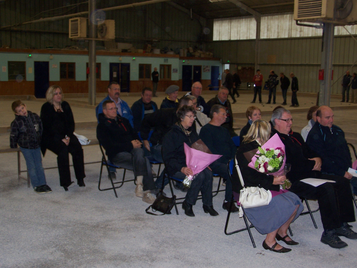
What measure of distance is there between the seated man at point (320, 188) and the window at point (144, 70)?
22259mm

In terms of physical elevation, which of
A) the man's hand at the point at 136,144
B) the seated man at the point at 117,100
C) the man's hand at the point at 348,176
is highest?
the seated man at the point at 117,100

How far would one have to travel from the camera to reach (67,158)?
5359 millimetres

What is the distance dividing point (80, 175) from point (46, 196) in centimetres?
58

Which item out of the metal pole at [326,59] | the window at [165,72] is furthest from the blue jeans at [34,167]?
the window at [165,72]

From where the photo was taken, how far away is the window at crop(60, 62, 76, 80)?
22672mm

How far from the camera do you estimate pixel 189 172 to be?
438cm

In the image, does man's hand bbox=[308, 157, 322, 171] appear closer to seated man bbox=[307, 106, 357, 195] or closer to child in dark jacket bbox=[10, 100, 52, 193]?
seated man bbox=[307, 106, 357, 195]

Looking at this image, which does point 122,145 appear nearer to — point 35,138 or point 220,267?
point 35,138

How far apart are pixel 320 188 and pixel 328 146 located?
2.77 feet

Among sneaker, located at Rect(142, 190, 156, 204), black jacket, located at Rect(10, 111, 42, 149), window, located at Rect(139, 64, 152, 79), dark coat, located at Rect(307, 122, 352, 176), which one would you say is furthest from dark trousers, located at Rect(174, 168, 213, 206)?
window, located at Rect(139, 64, 152, 79)

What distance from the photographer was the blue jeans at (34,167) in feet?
17.4

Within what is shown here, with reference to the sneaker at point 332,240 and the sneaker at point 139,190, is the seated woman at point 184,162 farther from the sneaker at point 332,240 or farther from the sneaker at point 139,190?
the sneaker at point 332,240

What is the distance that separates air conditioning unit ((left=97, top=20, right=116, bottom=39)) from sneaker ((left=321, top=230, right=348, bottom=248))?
41.7ft

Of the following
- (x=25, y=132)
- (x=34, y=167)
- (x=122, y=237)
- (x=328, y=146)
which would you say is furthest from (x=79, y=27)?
(x=122, y=237)
